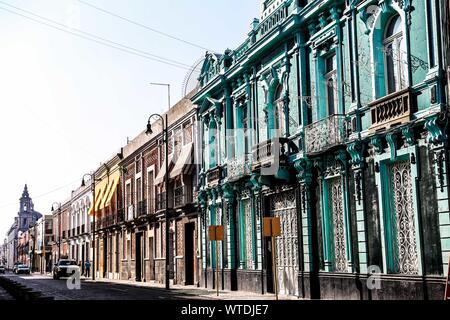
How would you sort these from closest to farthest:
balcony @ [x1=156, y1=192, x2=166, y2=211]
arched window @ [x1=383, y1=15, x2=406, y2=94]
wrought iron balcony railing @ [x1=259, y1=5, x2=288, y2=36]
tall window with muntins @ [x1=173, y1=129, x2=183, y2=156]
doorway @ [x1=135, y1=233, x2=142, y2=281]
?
arched window @ [x1=383, y1=15, x2=406, y2=94]
wrought iron balcony railing @ [x1=259, y1=5, x2=288, y2=36]
tall window with muntins @ [x1=173, y1=129, x2=183, y2=156]
balcony @ [x1=156, y1=192, x2=166, y2=211]
doorway @ [x1=135, y1=233, x2=142, y2=281]

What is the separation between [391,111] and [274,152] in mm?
6193

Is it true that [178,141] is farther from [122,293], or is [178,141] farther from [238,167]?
[238,167]

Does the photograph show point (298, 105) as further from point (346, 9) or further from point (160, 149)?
point (160, 149)

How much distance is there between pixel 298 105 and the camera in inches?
851

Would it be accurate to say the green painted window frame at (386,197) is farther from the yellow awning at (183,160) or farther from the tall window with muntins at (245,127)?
the yellow awning at (183,160)

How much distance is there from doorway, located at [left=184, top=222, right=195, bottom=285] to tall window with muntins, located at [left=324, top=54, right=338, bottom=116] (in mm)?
13946

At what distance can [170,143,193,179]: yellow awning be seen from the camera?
106 feet

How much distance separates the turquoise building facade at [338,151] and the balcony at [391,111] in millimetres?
35

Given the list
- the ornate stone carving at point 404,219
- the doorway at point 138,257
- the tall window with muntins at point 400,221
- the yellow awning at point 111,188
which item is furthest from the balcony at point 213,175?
the yellow awning at point 111,188

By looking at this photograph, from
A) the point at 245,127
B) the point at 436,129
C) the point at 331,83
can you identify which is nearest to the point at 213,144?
the point at 245,127

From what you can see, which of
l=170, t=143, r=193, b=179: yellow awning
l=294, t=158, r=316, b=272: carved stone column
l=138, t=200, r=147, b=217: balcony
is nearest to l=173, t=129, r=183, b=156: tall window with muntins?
l=170, t=143, r=193, b=179: yellow awning

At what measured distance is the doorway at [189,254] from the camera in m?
32.7

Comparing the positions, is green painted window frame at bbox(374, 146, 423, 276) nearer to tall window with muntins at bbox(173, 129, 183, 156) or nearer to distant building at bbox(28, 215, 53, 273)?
tall window with muntins at bbox(173, 129, 183, 156)
